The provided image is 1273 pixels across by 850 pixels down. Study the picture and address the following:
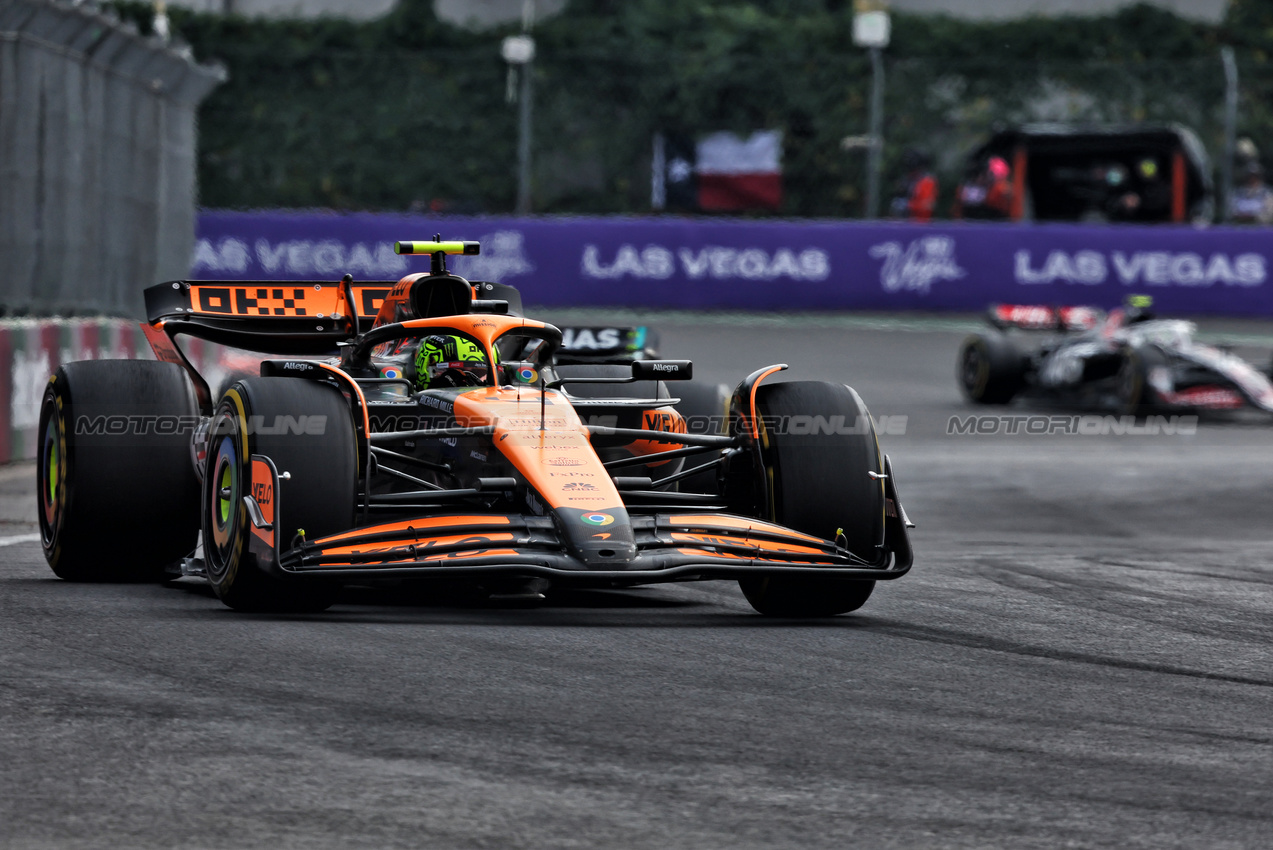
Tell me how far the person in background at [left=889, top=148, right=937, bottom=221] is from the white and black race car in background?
16.7 ft

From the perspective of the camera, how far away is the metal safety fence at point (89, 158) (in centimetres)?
1282

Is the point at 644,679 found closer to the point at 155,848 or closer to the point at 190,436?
the point at 155,848

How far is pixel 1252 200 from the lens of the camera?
25125 mm

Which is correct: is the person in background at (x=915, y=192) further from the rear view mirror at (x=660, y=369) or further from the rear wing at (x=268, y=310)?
the rear view mirror at (x=660, y=369)

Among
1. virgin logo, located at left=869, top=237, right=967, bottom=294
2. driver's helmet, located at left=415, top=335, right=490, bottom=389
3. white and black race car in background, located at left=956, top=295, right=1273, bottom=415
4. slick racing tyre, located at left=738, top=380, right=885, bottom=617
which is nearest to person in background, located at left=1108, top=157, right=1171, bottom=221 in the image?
virgin logo, located at left=869, top=237, right=967, bottom=294

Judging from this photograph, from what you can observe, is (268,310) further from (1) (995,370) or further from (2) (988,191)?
(2) (988,191)

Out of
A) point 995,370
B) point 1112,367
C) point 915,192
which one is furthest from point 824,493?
point 915,192

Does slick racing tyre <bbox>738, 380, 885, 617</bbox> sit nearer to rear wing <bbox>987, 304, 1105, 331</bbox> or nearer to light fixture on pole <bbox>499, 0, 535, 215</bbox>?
rear wing <bbox>987, 304, 1105, 331</bbox>

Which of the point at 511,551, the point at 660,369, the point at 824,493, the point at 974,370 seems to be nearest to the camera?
the point at 511,551

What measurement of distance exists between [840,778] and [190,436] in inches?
158

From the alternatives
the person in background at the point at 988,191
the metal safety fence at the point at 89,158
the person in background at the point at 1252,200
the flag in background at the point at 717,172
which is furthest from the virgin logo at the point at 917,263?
the metal safety fence at the point at 89,158

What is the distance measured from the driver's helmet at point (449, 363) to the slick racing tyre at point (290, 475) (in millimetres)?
972

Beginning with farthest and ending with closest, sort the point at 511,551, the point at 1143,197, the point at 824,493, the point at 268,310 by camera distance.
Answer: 1. the point at 1143,197
2. the point at 268,310
3. the point at 824,493
4. the point at 511,551

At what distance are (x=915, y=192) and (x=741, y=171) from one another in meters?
2.34
